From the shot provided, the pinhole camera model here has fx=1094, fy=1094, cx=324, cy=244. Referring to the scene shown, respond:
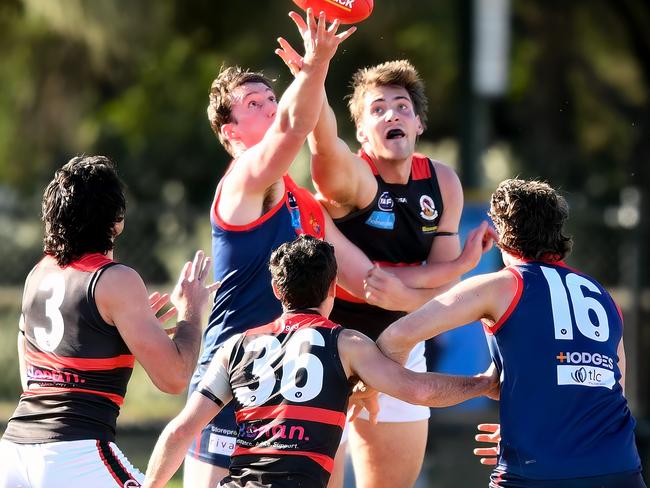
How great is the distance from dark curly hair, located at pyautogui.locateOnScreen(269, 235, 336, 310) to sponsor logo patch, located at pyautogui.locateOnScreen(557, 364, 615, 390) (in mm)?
827

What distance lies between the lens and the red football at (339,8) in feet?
13.6

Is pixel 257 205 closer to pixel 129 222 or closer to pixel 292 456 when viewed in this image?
pixel 292 456

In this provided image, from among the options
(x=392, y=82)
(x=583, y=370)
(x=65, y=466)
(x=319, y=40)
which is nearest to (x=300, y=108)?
(x=319, y=40)

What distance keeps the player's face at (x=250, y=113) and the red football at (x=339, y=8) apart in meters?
0.49

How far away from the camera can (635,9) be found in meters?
10.4

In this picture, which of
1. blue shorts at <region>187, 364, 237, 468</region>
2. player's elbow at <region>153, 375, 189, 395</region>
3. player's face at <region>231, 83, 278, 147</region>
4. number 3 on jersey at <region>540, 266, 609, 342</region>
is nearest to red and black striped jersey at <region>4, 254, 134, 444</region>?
player's elbow at <region>153, 375, 189, 395</region>

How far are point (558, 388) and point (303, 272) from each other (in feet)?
3.03

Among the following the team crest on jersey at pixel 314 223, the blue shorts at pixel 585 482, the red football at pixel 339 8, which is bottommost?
the blue shorts at pixel 585 482

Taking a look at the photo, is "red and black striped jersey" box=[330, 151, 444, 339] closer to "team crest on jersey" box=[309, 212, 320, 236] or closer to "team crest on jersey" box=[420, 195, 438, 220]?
→ "team crest on jersey" box=[420, 195, 438, 220]

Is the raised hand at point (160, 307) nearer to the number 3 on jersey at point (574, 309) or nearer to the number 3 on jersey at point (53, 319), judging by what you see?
the number 3 on jersey at point (53, 319)

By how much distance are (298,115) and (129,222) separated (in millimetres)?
4686

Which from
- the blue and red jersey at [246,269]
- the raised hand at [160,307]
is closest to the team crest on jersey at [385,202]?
the blue and red jersey at [246,269]

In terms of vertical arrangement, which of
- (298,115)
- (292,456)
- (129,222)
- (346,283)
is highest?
(129,222)

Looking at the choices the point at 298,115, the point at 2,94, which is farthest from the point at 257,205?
the point at 2,94
